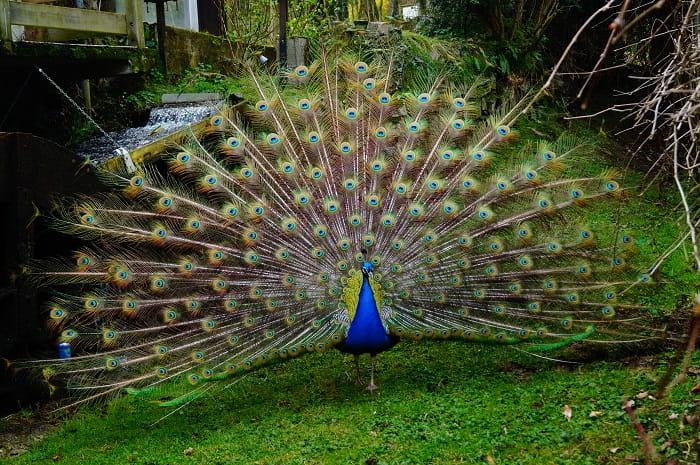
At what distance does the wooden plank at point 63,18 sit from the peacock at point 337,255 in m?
1.66

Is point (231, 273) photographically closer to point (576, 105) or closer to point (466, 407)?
point (466, 407)

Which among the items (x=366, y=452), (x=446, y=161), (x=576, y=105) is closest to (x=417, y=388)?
(x=366, y=452)

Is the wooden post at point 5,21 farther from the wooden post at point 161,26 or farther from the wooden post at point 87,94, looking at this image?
the wooden post at point 161,26

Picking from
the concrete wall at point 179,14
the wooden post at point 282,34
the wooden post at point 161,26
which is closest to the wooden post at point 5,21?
the wooden post at point 282,34

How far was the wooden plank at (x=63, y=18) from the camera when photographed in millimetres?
5898

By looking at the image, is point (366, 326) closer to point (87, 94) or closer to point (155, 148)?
point (155, 148)

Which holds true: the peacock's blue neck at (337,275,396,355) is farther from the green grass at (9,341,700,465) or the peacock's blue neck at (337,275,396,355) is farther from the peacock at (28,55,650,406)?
the green grass at (9,341,700,465)

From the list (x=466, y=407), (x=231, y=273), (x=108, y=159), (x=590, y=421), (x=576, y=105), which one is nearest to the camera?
(x=590, y=421)

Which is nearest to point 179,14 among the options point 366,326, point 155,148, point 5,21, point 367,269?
point 155,148

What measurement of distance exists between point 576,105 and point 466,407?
26.8 feet

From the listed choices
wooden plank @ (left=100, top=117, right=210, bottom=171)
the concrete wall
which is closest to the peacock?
wooden plank @ (left=100, top=117, right=210, bottom=171)

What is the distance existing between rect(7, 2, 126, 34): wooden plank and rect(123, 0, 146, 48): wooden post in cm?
13

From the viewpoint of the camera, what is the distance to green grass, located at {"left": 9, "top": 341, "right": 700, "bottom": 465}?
4.26m

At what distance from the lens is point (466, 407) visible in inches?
196
